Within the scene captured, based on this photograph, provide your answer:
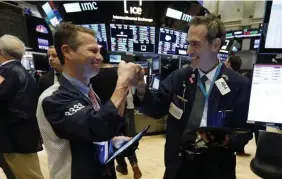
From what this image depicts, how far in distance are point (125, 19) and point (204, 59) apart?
427 centimetres

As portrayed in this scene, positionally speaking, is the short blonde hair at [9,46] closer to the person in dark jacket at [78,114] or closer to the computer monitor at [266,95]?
the person in dark jacket at [78,114]

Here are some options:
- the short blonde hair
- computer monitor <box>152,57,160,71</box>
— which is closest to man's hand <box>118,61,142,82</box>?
the short blonde hair

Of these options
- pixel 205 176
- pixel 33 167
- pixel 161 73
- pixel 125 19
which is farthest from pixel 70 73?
pixel 161 73

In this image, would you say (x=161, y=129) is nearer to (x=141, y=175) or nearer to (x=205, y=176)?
(x=141, y=175)

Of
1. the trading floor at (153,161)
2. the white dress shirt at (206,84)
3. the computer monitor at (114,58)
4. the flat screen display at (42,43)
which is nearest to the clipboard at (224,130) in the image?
the white dress shirt at (206,84)

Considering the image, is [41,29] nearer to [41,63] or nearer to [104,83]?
[41,63]

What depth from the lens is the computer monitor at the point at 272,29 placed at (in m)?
1.38

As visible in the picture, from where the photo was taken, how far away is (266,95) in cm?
132

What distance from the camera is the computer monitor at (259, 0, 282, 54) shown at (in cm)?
138

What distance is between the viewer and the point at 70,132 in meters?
1.04

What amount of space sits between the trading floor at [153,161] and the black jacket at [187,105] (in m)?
2.21

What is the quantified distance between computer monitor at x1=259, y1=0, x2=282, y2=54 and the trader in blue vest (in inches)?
9.6

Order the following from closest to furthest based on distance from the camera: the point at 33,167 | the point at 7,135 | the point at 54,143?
1. the point at 54,143
2. the point at 7,135
3. the point at 33,167

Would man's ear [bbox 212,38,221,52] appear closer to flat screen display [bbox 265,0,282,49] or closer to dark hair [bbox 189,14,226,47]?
dark hair [bbox 189,14,226,47]
